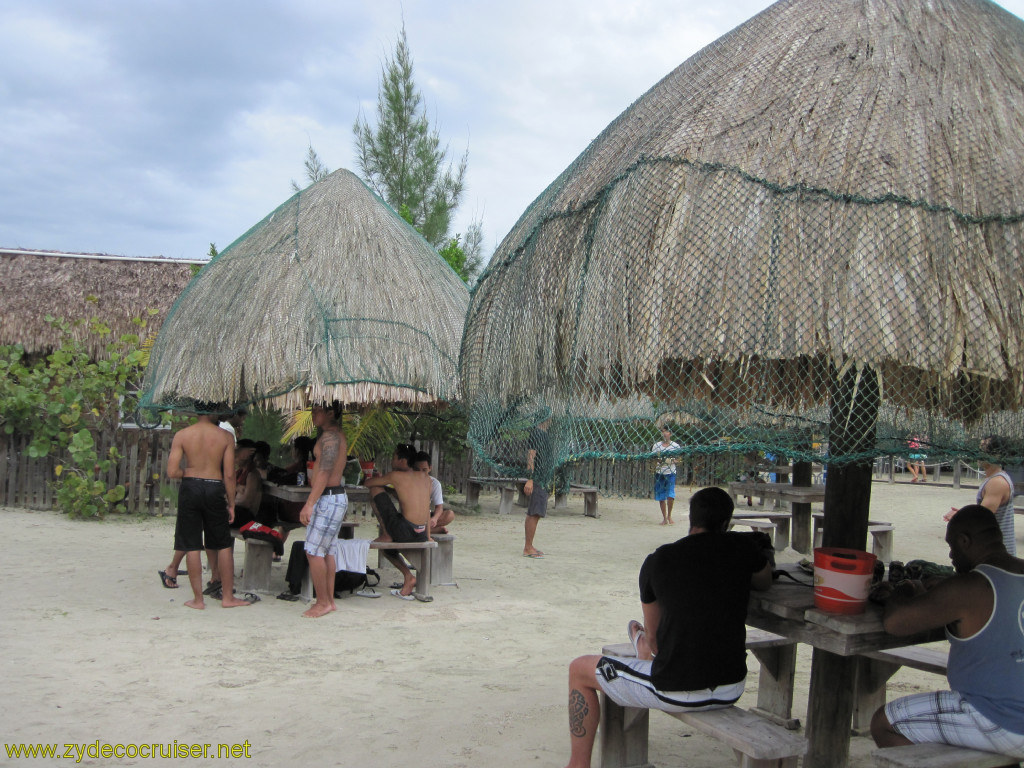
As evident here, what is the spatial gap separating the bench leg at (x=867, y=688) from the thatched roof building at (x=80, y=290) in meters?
12.9

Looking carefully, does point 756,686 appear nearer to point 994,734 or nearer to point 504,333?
point 994,734

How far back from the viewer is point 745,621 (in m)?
3.17

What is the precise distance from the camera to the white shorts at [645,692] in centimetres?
299

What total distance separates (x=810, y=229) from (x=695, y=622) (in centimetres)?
148

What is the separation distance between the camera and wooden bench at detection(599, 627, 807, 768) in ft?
9.09

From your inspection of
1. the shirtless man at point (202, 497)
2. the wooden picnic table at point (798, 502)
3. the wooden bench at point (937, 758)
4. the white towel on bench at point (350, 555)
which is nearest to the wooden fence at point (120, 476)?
the shirtless man at point (202, 497)

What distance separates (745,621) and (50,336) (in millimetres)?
14489

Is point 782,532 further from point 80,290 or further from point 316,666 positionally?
point 80,290

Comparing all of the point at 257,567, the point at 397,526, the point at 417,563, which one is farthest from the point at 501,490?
the point at 257,567

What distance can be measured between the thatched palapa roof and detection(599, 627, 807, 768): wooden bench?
3.84ft

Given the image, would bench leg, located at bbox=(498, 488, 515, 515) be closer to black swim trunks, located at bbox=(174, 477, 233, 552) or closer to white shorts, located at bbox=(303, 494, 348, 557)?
white shorts, located at bbox=(303, 494, 348, 557)

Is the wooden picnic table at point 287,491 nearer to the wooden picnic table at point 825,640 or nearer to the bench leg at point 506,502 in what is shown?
the wooden picnic table at point 825,640

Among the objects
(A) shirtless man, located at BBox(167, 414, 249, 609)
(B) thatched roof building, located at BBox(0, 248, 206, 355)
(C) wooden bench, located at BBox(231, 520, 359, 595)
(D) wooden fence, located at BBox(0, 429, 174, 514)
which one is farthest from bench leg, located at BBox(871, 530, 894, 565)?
(B) thatched roof building, located at BBox(0, 248, 206, 355)

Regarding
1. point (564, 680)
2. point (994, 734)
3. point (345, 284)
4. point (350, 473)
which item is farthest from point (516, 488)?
point (994, 734)
